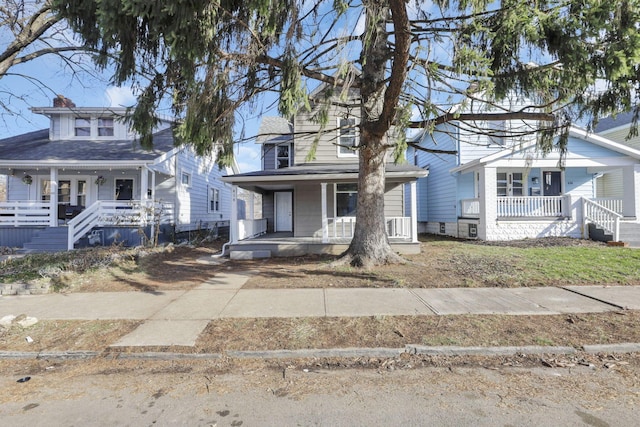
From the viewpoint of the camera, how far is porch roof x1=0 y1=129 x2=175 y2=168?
12.5m

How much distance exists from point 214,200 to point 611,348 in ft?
65.5

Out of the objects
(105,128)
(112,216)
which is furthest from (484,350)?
(105,128)

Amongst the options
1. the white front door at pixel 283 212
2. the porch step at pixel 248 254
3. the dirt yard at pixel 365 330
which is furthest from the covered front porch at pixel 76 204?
the dirt yard at pixel 365 330

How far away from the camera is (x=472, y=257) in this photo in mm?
9422

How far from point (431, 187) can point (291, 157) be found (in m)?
8.72

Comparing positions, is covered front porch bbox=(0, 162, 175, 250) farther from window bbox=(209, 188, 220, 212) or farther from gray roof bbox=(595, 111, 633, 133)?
gray roof bbox=(595, 111, 633, 133)

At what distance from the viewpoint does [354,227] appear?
11.6 m

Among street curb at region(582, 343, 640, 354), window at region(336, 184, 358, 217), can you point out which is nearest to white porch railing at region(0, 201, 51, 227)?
window at region(336, 184, 358, 217)

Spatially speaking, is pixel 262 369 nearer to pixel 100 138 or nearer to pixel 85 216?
pixel 85 216

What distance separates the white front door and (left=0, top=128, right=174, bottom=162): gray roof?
576 centimetres

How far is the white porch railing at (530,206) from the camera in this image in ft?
44.1

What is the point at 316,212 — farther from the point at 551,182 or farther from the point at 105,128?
the point at 551,182

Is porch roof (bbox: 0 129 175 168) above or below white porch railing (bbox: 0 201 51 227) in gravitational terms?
above

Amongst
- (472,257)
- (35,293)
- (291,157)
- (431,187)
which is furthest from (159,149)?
(431,187)
